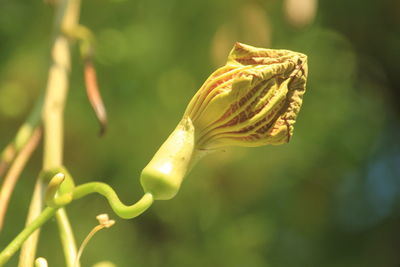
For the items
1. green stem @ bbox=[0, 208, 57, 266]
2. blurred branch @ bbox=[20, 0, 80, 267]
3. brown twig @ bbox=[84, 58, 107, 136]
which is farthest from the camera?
brown twig @ bbox=[84, 58, 107, 136]

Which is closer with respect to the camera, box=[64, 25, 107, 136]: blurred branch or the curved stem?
the curved stem

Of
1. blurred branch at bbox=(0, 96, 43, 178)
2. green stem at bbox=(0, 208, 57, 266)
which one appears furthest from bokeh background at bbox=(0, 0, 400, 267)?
green stem at bbox=(0, 208, 57, 266)

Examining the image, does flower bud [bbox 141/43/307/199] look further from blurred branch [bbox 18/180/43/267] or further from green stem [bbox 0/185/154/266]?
blurred branch [bbox 18/180/43/267]

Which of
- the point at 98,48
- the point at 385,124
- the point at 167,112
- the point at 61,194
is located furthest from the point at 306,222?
the point at 61,194

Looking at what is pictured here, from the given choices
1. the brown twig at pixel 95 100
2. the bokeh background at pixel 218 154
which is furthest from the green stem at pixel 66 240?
the bokeh background at pixel 218 154

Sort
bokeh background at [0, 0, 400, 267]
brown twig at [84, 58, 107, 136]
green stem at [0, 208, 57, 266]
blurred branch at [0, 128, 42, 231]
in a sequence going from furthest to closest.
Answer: bokeh background at [0, 0, 400, 267]
brown twig at [84, 58, 107, 136]
blurred branch at [0, 128, 42, 231]
green stem at [0, 208, 57, 266]

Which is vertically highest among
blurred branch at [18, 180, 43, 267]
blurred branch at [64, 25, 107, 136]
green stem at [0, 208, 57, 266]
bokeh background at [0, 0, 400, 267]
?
blurred branch at [64, 25, 107, 136]

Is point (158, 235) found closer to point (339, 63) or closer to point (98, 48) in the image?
point (98, 48)

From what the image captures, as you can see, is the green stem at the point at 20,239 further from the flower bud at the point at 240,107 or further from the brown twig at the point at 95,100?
the brown twig at the point at 95,100
